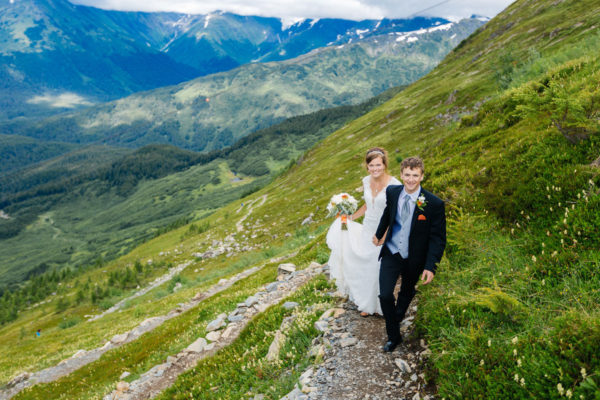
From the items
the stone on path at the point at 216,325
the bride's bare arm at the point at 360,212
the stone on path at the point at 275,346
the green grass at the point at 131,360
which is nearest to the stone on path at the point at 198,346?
Answer: the green grass at the point at 131,360

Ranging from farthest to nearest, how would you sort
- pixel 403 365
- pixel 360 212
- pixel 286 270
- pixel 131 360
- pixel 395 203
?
pixel 286 270 → pixel 131 360 → pixel 360 212 → pixel 395 203 → pixel 403 365

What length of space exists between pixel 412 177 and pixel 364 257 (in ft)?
8.83

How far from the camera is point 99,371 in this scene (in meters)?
16.5

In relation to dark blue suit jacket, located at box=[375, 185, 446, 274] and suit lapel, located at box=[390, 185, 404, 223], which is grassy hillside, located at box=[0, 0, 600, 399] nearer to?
dark blue suit jacket, located at box=[375, 185, 446, 274]

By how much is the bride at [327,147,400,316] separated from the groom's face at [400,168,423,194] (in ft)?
3.73

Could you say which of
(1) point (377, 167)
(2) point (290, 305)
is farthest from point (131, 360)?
(1) point (377, 167)

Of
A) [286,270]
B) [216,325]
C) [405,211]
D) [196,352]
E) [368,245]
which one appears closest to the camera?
[405,211]

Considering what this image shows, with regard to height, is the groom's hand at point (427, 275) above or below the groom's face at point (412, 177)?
below

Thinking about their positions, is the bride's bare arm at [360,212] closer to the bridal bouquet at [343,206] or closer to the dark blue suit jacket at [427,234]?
the bridal bouquet at [343,206]

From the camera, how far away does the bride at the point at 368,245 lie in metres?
8.14

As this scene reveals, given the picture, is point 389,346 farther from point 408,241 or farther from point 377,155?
point 377,155

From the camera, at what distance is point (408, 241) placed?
6.84 metres

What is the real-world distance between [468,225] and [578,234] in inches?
89.4

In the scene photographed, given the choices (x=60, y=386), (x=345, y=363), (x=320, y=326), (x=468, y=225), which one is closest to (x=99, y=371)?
(x=60, y=386)
